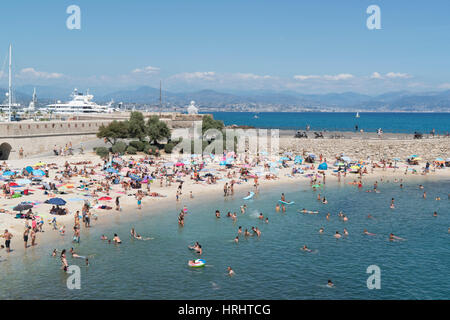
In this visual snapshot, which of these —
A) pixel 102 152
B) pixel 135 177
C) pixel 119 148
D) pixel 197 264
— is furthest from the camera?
pixel 119 148

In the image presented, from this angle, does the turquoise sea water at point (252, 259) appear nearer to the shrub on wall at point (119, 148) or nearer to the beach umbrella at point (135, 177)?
the beach umbrella at point (135, 177)

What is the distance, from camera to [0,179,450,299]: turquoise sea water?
66.0 feet

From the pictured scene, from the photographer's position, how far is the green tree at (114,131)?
54688mm

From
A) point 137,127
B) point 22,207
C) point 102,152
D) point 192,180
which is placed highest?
point 137,127

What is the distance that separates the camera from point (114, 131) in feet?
181

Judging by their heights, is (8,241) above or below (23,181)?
below

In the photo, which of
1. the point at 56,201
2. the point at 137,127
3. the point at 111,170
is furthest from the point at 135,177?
the point at 137,127

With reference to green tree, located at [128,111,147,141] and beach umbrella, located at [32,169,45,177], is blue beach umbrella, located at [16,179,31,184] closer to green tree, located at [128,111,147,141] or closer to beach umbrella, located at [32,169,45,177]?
beach umbrella, located at [32,169,45,177]

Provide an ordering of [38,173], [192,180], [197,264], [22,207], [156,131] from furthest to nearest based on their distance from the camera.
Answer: [156,131] → [192,180] → [38,173] → [22,207] → [197,264]

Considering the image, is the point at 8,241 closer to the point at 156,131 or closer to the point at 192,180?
the point at 192,180

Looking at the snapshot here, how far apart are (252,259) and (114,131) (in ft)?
117

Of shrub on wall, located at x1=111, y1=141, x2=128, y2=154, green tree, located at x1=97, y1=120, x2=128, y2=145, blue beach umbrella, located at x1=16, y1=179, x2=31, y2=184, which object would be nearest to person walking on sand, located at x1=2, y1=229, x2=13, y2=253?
blue beach umbrella, located at x1=16, y1=179, x2=31, y2=184

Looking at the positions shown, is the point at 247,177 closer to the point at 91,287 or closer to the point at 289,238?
the point at 289,238
